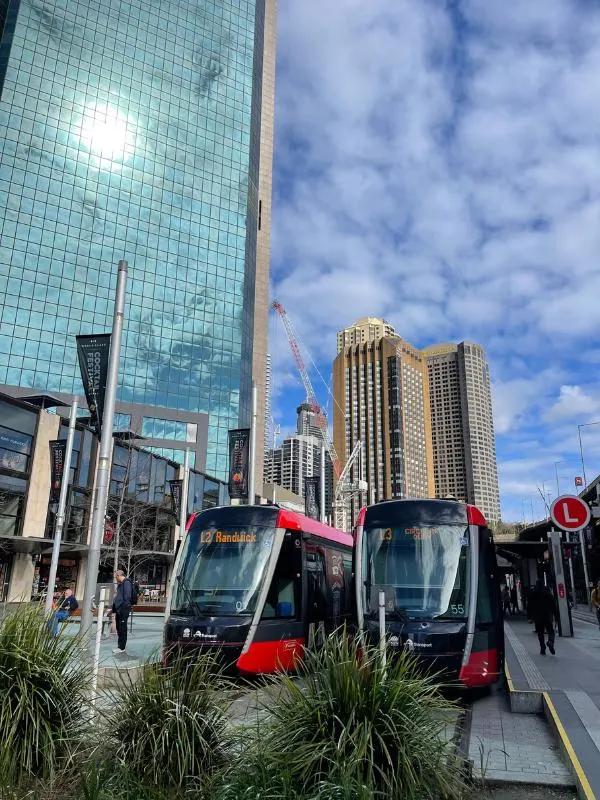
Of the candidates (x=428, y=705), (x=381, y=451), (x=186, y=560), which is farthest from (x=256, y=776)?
(x=381, y=451)

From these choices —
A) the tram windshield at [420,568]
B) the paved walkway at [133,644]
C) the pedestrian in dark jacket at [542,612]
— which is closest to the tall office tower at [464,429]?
the paved walkway at [133,644]

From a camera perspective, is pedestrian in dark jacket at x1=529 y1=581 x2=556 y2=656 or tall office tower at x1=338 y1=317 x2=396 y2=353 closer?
pedestrian in dark jacket at x1=529 y1=581 x2=556 y2=656

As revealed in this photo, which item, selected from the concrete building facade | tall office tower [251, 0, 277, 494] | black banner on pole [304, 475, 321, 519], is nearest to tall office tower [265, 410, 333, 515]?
tall office tower [251, 0, 277, 494]

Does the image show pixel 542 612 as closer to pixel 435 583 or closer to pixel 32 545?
pixel 435 583

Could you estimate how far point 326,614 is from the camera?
49.4 feet

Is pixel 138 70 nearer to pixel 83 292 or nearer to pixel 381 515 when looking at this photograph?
pixel 83 292

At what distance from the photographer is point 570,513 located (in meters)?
12.1

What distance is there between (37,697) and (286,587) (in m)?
6.91

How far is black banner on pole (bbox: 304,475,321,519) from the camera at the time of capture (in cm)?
4064

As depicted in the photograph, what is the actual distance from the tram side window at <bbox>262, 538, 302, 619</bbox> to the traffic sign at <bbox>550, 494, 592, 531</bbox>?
528 centimetres

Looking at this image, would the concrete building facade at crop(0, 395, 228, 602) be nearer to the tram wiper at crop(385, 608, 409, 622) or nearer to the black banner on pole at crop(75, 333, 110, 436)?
the black banner on pole at crop(75, 333, 110, 436)

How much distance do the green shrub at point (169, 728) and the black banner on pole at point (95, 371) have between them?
827 centimetres

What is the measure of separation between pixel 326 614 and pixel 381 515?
172 inches

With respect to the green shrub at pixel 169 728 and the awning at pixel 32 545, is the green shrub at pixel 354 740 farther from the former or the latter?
the awning at pixel 32 545
